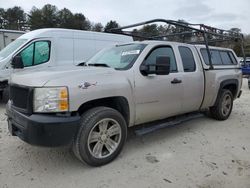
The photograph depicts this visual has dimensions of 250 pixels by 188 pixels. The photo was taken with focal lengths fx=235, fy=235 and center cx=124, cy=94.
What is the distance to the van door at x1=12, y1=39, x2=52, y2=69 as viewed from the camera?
7375 millimetres

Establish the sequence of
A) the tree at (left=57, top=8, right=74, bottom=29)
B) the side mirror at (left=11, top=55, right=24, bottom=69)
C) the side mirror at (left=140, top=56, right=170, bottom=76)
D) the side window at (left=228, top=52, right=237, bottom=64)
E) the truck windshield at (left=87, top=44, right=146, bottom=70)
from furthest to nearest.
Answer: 1. the tree at (left=57, top=8, right=74, bottom=29)
2. the side mirror at (left=11, top=55, right=24, bottom=69)
3. the side window at (left=228, top=52, right=237, bottom=64)
4. the truck windshield at (left=87, top=44, right=146, bottom=70)
5. the side mirror at (left=140, top=56, right=170, bottom=76)

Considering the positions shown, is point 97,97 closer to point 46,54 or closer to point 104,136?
point 104,136

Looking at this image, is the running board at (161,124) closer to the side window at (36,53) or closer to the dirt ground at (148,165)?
the dirt ground at (148,165)

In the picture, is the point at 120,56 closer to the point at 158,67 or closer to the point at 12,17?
the point at 158,67

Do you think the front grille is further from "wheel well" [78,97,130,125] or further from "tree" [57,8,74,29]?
"tree" [57,8,74,29]

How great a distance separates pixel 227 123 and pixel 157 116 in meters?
2.46

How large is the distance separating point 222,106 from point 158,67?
286 cm

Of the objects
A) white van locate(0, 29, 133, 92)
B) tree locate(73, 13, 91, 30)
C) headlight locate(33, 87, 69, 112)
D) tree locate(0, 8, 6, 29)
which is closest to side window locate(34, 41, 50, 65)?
white van locate(0, 29, 133, 92)

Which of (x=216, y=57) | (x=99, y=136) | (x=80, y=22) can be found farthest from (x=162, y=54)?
(x=80, y=22)

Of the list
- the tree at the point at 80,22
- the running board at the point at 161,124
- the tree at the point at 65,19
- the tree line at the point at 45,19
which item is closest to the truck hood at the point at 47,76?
the running board at the point at 161,124

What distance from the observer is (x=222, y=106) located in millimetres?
5820

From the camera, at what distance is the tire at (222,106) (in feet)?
18.7

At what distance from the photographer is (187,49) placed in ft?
16.1

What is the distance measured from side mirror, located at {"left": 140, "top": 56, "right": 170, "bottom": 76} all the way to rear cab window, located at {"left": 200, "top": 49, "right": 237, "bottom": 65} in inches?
73.5
